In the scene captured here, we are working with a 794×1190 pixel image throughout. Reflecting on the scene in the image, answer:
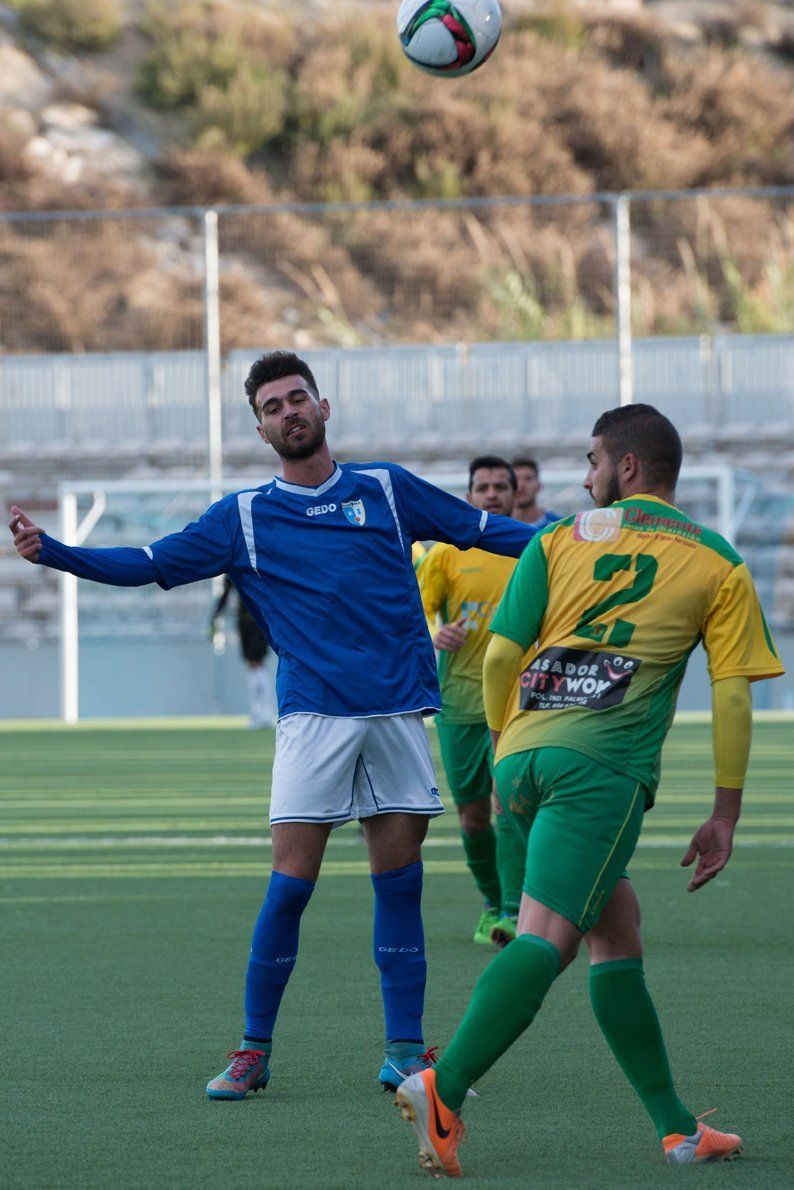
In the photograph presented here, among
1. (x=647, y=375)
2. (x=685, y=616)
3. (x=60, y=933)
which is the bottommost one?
(x=60, y=933)

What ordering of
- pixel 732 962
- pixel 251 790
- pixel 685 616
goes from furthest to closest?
pixel 251 790
pixel 732 962
pixel 685 616

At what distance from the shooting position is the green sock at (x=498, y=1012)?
3.84 m

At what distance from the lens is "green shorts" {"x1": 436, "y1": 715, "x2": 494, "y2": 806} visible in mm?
7527

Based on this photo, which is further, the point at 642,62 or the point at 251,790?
the point at 642,62

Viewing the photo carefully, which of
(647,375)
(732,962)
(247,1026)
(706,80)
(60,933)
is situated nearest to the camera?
(247,1026)

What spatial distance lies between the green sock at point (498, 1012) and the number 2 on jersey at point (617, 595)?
2.16ft

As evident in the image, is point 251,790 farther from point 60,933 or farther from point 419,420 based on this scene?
point 419,420

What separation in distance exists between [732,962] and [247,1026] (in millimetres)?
2471

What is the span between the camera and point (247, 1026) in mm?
5020

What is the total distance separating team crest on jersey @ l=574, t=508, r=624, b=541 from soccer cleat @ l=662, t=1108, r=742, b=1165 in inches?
51.3

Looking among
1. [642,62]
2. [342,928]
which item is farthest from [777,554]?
[642,62]

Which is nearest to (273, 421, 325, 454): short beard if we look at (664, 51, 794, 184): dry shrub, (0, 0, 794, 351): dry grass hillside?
(0, 0, 794, 351): dry grass hillside

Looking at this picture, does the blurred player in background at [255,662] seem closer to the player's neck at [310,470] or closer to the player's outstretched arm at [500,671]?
the player's neck at [310,470]

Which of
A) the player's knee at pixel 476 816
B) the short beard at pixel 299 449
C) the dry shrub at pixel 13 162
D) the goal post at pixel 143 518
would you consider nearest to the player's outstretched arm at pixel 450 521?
the short beard at pixel 299 449
